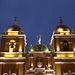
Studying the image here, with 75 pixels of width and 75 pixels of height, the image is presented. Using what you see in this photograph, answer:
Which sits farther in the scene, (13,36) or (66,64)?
(13,36)

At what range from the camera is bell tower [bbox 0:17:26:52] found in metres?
27.3

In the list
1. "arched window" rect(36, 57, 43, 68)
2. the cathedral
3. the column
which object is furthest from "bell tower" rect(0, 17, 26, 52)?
the column

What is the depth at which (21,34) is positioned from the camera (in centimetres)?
2791

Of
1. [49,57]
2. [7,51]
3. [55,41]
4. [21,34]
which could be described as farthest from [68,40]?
[7,51]

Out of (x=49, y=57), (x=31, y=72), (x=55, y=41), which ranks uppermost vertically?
(x=55, y=41)

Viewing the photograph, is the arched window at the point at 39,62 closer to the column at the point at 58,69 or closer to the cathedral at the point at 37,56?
the cathedral at the point at 37,56

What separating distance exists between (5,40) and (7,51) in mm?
1690

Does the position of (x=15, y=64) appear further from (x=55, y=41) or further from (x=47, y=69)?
(x=55, y=41)

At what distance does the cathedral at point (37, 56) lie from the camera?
84.3 ft

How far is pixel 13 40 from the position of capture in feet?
92.8

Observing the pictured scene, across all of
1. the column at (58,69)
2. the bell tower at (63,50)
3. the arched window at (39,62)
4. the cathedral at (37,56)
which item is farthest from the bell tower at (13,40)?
the column at (58,69)

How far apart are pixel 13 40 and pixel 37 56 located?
430cm

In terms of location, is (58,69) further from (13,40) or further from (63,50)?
(13,40)

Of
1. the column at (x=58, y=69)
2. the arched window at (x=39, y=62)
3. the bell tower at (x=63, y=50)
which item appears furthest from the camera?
the arched window at (x=39, y=62)
